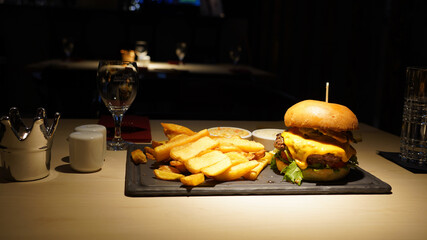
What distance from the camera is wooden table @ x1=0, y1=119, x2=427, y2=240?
906 mm

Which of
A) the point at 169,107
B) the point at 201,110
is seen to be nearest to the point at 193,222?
the point at 201,110

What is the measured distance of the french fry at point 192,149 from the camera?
123 cm

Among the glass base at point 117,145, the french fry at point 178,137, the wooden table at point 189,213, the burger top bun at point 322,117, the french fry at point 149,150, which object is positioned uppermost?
the burger top bun at point 322,117

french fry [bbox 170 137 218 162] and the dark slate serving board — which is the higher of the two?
french fry [bbox 170 137 218 162]

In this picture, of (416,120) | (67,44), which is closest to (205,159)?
(416,120)

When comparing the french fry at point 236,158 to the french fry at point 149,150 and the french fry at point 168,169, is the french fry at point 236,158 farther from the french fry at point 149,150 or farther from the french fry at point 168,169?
the french fry at point 149,150

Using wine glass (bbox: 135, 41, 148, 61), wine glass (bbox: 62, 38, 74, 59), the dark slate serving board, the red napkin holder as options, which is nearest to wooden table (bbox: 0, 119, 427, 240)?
the dark slate serving board

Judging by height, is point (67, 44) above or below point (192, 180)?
above

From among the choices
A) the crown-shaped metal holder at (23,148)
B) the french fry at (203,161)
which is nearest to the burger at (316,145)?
the french fry at (203,161)

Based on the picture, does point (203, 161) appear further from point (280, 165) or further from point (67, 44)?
point (67, 44)

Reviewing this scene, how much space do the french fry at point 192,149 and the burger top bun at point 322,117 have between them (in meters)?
0.27

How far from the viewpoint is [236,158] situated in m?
1.25

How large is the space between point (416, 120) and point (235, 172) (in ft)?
2.63

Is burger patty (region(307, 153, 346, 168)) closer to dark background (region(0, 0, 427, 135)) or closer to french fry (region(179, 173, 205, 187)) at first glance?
french fry (region(179, 173, 205, 187))
